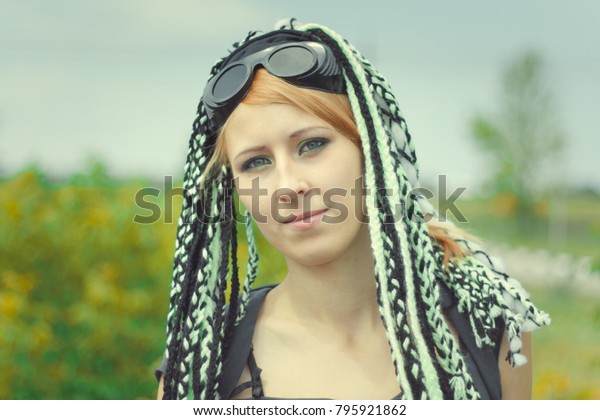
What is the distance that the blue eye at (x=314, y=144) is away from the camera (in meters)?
1.88

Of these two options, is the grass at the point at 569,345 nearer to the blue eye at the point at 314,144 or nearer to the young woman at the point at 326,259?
the young woman at the point at 326,259

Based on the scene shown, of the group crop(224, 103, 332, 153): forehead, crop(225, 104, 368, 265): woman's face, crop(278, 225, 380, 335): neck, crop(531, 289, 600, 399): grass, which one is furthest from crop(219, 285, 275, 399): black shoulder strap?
crop(531, 289, 600, 399): grass

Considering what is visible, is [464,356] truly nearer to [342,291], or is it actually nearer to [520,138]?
[342,291]

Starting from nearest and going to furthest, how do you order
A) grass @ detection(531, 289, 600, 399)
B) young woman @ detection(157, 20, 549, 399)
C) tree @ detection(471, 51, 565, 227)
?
young woman @ detection(157, 20, 549, 399) < grass @ detection(531, 289, 600, 399) < tree @ detection(471, 51, 565, 227)

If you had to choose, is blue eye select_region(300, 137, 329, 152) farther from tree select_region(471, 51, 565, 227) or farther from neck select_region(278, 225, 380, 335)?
tree select_region(471, 51, 565, 227)

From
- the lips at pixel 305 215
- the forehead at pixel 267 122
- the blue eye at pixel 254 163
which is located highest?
the forehead at pixel 267 122

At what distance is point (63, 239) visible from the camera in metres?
4.25

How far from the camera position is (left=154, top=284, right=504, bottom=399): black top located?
1894 millimetres

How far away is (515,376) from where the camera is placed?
2.00 metres

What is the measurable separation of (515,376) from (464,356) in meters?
0.24

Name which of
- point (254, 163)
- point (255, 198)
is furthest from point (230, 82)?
point (255, 198)

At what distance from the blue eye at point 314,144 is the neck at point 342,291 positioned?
0.33 metres

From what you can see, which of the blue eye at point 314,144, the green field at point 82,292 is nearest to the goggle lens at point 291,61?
the blue eye at point 314,144

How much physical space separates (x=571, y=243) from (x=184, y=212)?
19.2m
